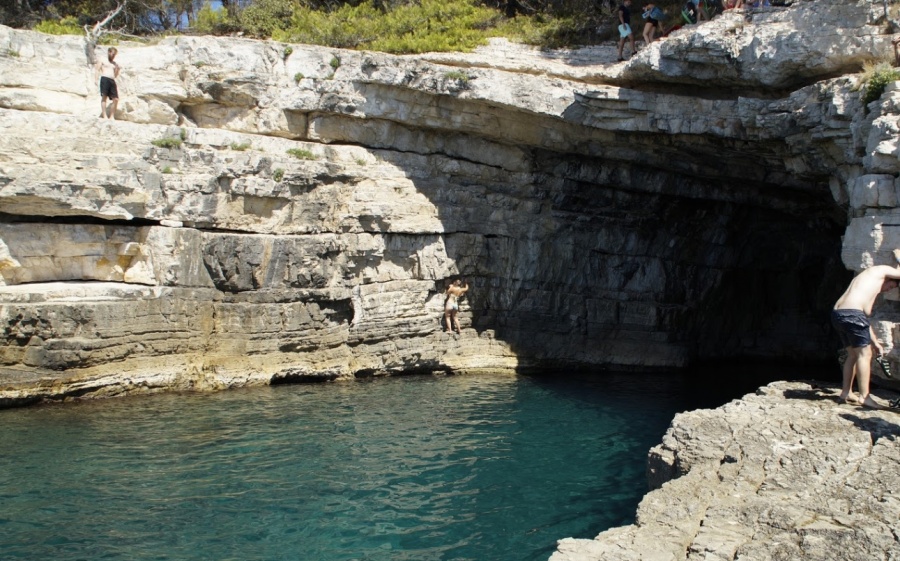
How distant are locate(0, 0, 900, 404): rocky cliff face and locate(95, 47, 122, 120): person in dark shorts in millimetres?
355

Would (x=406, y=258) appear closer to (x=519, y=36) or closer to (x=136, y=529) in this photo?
(x=519, y=36)

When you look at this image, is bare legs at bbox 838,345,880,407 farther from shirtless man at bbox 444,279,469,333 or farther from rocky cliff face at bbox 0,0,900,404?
shirtless man at bbox 444,279,469,333

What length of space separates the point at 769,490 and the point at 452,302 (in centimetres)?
1163

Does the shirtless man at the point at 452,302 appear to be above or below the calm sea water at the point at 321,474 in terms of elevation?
above

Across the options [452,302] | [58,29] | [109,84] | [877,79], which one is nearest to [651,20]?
[877,79]

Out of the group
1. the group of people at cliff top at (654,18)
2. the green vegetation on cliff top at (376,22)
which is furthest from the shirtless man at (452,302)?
the group of people at cliff top at (654,18)

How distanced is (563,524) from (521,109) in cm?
980

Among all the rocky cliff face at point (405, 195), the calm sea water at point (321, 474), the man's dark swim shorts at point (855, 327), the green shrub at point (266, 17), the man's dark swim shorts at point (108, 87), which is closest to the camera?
the calm sea water at point (321, 474)

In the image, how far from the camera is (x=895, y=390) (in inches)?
395

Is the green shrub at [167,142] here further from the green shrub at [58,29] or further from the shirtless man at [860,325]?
the shirtless man at [860,325]

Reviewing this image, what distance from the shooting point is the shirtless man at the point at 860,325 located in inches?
356

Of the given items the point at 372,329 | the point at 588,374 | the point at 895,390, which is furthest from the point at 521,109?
the point at 895,390

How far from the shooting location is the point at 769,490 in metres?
7.05

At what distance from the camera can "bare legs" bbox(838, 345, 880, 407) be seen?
9.11 meters
